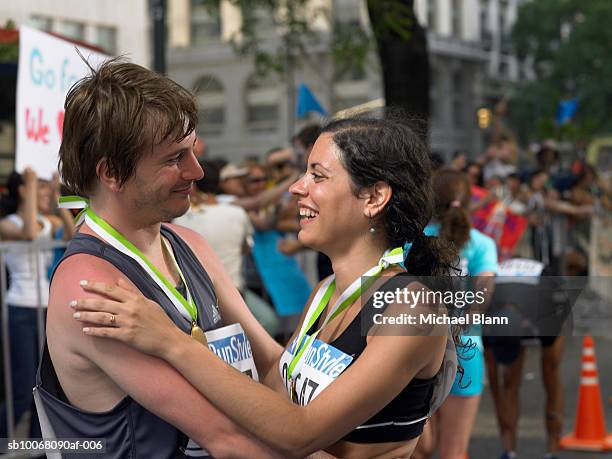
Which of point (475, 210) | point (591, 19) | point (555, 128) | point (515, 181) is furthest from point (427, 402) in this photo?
point (591, 19)

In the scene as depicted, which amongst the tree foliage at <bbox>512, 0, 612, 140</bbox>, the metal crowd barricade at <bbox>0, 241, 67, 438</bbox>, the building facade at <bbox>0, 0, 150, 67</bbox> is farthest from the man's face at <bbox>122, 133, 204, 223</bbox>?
the tree foliage at <bbox>512, 0, 612, 140</bbox>

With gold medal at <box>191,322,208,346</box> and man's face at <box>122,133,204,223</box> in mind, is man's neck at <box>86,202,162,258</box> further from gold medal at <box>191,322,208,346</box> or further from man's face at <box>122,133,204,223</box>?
gold medal at <box>191,322,208,346</box>

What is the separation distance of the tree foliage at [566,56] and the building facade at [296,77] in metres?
3.35

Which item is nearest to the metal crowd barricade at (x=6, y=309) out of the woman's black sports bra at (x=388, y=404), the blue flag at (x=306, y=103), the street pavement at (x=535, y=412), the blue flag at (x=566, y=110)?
the street pavement at (x=535, y=412)

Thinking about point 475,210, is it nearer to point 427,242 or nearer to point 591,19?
point 427,242

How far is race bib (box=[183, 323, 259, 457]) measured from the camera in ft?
7.93

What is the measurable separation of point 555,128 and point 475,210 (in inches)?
488

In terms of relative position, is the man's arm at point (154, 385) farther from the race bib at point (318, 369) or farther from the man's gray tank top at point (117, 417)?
the race bib at point (318, 369)

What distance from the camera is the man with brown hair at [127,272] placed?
219 centimetres

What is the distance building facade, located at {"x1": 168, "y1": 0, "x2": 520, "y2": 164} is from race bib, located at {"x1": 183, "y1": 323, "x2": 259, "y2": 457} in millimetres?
44237

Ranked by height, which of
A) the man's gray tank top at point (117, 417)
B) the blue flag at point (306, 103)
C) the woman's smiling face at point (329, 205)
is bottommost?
the man's gray tank top at point (117, 417)

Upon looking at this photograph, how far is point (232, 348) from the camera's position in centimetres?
249

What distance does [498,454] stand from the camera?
6.70 metres

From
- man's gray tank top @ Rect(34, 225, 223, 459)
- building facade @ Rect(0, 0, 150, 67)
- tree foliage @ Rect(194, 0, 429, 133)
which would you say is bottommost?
man's gray tank top @ Rect(34, 225, 223, 459)
